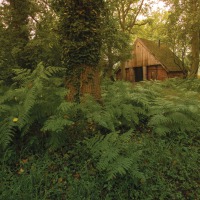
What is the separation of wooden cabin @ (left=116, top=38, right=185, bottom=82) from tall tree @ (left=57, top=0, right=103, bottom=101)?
1641cm

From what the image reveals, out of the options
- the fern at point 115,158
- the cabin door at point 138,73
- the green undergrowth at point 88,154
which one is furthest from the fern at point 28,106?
the cabin door at point 138,73

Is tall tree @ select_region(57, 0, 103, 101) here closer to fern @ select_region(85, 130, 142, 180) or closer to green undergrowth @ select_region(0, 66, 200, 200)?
green undergrowth @ select_region(0, 66, 200, 200)

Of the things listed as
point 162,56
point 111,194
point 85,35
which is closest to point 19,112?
point 111,194

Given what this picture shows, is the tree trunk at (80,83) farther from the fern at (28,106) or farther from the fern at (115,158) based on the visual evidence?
the fern at (115,158)

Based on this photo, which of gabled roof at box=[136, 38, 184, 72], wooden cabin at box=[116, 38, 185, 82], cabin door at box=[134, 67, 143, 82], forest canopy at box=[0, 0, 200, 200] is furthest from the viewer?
cabin door at box=[134, 67, 143, 82]

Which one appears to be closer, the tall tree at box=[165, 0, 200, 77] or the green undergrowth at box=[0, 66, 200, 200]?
the green undergrowth at box=[0, 66, 200, 200]

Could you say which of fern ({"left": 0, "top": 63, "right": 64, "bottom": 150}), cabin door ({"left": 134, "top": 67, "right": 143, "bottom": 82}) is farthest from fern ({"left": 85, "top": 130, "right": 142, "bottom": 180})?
cabin door ({"left": 134, "top": 67, "right": 143, "bottom": 82})

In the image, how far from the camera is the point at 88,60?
4.81 metres

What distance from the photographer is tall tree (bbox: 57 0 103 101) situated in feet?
15.4

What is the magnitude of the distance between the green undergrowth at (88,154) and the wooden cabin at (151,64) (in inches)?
679

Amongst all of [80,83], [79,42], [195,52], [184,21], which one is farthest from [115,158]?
[195,52]

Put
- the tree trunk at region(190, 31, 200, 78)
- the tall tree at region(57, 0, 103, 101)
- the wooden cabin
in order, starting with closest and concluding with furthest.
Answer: the tall tree at region(57, 0, 103, 101) < the tree trunk at region(190, 31, 200, 78) < the wooden cabin

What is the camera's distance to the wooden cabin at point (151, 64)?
20.5 meters

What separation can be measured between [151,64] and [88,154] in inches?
774
